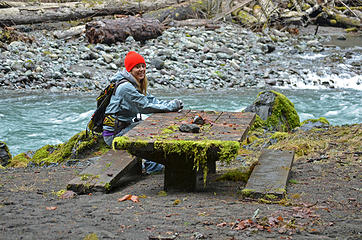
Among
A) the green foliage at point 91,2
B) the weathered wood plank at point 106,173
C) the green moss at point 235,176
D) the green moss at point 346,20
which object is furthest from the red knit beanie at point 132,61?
the green moss at point 346,20

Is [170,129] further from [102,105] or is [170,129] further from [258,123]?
[258,123]

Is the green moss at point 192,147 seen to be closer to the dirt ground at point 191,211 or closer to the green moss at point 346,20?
the dirt ground at point 191,211

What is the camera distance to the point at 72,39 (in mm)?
18094

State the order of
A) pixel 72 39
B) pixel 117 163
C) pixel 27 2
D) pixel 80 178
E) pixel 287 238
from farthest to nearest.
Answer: pixel 27 2 → pixel 72 39 → pixel 117 163 → pixel 80 178 → pixel 287 238

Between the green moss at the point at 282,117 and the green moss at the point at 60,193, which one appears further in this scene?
the green moss at the point at 282,117

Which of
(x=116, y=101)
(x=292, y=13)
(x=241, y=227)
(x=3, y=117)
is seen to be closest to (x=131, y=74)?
(x=116, y=101)

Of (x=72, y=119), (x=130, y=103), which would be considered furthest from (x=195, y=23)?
(x=130, y=103)

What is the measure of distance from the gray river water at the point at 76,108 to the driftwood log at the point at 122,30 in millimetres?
4580

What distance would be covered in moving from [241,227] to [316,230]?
508mm

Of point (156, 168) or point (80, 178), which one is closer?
point (80, 178)

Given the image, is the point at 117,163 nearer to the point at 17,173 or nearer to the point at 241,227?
the point at 17,173

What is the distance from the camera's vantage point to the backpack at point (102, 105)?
18.6 ft

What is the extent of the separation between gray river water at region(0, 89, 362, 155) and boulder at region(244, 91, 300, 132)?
250cm

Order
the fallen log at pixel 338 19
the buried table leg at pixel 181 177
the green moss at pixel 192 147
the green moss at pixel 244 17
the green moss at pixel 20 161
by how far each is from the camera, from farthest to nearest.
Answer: the fallen log at pixel 338 19 < the green moss at pixel 244 17 < the green moss at pixel 20 161 < the buried table leg at pixel 181 177 < the green moss at pixel 192 147
